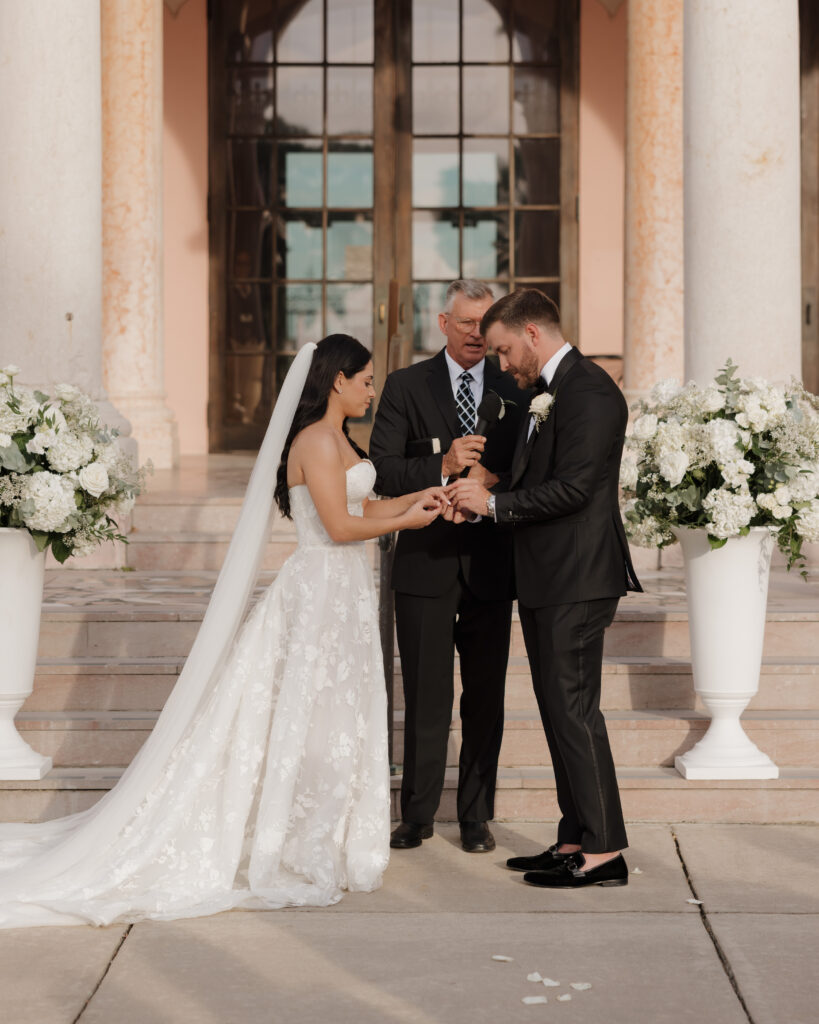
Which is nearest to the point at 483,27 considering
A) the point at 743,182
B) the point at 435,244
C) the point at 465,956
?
the point at 435,244

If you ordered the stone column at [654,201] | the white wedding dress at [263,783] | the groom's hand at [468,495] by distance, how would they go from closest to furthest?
the white wedding dress at [263,783]
the groom's hand at [468,495]
the stone column at [654,201]

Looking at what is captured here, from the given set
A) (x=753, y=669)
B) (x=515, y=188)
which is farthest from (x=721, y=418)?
(x=515, y=188)

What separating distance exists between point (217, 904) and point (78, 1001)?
83cm

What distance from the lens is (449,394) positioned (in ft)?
19.2

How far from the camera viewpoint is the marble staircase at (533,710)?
599cm

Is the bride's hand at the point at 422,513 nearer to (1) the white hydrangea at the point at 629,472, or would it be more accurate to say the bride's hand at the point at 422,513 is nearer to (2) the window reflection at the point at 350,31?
(1) the white hydrangea at the point at 629,472

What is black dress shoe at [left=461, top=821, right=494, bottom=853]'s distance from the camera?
18.4 ft

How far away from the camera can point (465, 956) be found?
177 inches

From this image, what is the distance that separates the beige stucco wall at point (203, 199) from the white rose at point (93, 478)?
285 inches

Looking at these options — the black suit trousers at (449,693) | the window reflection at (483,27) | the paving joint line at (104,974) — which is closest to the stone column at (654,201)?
the window reflection at (483,27)

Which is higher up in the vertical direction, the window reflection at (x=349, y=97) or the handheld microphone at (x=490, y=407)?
the window reflection at (x=349, y=97)

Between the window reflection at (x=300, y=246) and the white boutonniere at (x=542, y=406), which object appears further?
the window reflection at (x=300, y=246)

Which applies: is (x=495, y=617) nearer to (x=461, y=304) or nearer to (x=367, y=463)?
(x=367, y=463)

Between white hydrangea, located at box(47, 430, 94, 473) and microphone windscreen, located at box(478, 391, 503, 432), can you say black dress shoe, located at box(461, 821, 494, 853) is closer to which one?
microphone windscreen, located at box(478, 391, 503, 432)
